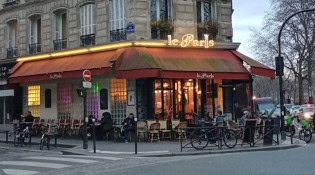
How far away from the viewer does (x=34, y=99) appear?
27328mm

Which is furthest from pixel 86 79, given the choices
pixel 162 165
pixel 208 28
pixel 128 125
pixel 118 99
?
pixel 208 28

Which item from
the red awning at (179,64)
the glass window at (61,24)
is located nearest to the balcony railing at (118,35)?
the red awning at (179,64)

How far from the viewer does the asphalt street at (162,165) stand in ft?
37.0

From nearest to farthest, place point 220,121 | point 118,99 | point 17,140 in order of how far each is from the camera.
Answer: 1. point 220,121
2. point 17,140
3. point 118,99

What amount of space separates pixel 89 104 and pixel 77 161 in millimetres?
10134

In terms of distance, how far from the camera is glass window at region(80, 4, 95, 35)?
936 inches

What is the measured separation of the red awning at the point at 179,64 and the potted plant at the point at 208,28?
1017 millimetres

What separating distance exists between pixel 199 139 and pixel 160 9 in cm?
815

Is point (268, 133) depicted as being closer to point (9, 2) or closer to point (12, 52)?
point (12, 52)

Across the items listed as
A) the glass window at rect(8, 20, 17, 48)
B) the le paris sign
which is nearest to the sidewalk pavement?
the le paris sign

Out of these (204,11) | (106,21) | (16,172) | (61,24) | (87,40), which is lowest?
(16,172)

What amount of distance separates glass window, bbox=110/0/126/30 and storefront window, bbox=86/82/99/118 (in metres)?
3.21

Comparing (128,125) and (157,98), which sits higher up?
(157,98)

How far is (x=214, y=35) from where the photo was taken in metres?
24.2
